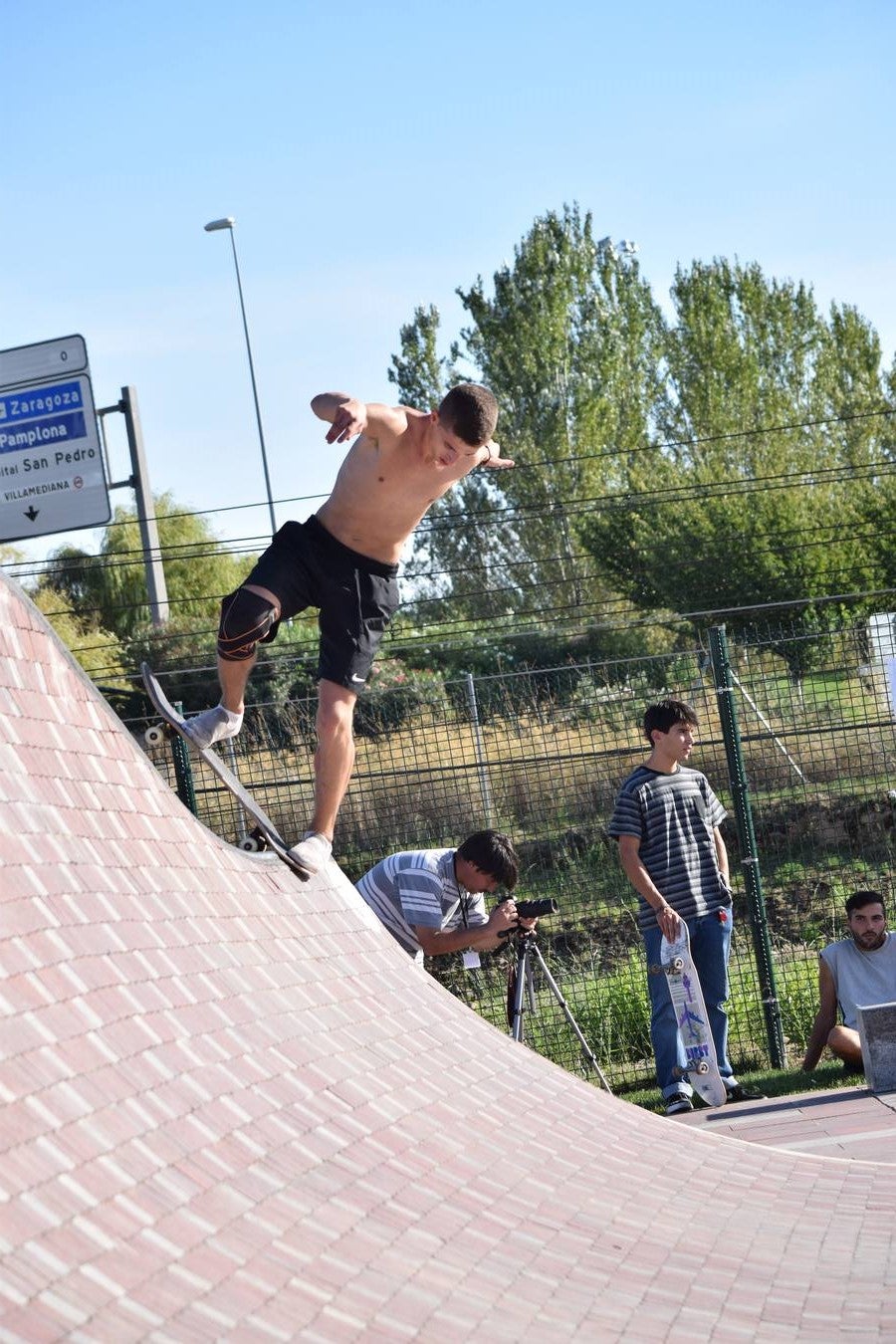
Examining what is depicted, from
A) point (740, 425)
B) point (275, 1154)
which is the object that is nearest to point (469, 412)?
point (275, 1154)

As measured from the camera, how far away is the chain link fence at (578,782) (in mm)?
8656

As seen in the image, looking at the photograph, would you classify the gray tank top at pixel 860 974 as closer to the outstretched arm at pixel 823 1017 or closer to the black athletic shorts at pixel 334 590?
the outstretched arm at pixel 823 1017

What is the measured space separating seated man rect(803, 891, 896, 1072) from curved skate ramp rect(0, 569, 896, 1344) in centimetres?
286

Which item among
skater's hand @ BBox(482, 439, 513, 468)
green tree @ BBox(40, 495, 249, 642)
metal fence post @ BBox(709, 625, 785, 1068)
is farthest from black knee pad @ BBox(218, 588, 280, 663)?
green tree @ BBox(40, 495, 249, 642)

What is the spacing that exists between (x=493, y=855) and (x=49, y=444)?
272 inches

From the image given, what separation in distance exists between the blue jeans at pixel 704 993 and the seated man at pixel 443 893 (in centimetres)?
107

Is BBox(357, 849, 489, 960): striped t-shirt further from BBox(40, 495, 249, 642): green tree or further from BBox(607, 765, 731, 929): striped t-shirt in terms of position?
BBox(40, 495, 249, 642): green tree

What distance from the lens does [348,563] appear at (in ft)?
18.1

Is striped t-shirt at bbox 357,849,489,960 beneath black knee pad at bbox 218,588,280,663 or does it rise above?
beneath

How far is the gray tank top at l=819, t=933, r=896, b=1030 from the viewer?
25.2ft

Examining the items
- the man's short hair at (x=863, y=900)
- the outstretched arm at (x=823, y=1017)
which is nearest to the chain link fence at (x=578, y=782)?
the outstretched arm at (x=823, y=1017)

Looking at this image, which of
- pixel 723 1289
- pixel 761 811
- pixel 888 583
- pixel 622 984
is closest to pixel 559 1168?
pixel 723 1289

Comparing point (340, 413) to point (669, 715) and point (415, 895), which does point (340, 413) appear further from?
point (669, 715)

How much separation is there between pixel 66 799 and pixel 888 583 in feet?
97.7
